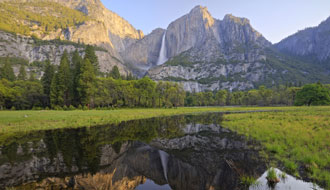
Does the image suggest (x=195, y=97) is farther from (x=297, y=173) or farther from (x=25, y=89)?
(x=297, y=173)

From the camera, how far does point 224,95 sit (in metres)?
130

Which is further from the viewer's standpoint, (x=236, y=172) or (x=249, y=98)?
(x=249, y=98)

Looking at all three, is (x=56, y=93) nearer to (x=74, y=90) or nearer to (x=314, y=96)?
(x=74, y=90)

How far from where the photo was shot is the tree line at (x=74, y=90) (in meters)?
56.5

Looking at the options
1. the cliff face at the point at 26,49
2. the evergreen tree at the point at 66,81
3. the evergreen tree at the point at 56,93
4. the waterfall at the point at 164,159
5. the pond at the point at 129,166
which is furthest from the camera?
the cliff face at the point at 26,49

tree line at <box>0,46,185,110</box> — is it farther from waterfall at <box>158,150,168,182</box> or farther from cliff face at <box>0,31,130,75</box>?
cliff face at <box>0,31,130,75</box>

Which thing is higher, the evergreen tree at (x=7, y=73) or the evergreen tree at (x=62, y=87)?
the evergreen tree at (x=7, y=73)

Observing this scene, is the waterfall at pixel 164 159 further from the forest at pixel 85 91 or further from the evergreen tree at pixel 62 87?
the evergreen tree at pixel 62 87

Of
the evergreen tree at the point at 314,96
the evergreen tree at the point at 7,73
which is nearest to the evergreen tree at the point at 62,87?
the evergreen tree at the point at 7,73

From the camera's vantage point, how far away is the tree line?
5653 centimetres

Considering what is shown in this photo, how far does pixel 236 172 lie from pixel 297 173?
2750 mm

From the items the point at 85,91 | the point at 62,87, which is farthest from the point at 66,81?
the point at 85,91

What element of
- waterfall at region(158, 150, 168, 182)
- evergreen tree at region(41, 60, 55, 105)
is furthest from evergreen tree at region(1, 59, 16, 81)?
waterfall at region(158, 150, 168, 182)

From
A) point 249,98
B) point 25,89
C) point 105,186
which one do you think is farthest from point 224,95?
point 105,186
